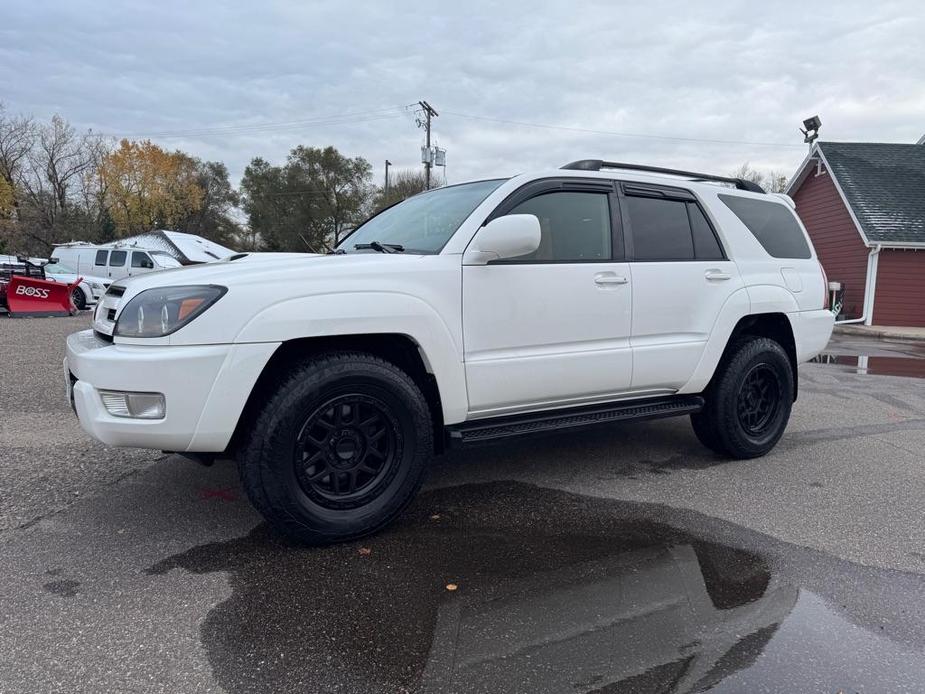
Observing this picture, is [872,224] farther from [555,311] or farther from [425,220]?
[425,220]

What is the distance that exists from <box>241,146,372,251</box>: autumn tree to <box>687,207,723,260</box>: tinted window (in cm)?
4724

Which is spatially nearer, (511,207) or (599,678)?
(599,678)

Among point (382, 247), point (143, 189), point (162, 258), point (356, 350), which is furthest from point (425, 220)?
point (143, 189)

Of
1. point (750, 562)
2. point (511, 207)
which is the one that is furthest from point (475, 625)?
point (511, 207)

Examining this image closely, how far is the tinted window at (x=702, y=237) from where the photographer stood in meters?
4.31

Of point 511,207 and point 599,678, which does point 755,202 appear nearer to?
point 511,207

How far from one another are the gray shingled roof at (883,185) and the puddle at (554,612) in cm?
1911

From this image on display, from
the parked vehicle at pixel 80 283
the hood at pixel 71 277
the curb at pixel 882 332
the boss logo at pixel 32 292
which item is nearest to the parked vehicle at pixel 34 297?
the boss logo at pixel 32 292

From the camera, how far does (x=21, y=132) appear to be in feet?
156

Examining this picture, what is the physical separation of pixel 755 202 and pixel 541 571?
11.1 feet

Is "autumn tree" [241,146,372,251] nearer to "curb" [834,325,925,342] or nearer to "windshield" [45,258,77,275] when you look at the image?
"windshield" [45,258,77,275]

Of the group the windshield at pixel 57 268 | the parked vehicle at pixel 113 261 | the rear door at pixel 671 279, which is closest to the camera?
the rear door at pixel 671 279

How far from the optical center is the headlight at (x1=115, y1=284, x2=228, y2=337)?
276 cm

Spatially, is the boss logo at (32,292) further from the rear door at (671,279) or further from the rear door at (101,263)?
the rear door at (671,279)
